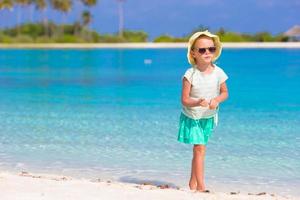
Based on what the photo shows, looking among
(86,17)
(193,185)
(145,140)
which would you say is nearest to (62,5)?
(86,17)

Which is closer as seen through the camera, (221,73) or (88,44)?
(221,73)

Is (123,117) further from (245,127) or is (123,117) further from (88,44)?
(88,44)

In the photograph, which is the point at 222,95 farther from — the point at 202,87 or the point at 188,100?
the point at 188,100

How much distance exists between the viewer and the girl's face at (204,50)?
5613 mm

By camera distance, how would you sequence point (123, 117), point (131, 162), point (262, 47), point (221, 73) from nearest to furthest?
point (221, 73) < point (131, 162) < point (123, 117) < point (262, 47)

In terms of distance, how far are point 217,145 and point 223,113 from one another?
14.3 ft

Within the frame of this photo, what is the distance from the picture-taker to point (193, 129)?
18.8 ft

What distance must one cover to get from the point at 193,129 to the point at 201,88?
354mm

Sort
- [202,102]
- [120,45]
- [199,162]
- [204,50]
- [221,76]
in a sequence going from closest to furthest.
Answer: [202,102]
[204,50]
[221,76]
[199,162]
[120,45]

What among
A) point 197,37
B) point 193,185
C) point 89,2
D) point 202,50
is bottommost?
point 193,185

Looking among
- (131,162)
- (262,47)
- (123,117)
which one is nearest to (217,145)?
(131,162)

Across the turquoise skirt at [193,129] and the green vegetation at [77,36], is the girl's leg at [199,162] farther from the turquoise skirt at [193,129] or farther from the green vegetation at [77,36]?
the green vegetation at [77,36]

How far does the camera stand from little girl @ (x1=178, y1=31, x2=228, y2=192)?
562 cm

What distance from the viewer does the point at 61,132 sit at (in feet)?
37.2
